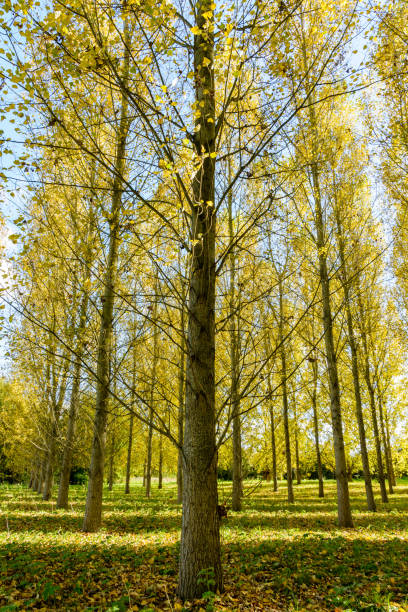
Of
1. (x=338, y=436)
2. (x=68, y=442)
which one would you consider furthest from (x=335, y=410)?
(x=68, y=442)

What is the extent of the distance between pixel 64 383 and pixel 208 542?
28.3 ft

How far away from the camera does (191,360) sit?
9.77ft

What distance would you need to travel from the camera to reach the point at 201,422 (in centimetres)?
286

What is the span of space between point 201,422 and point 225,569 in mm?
2070

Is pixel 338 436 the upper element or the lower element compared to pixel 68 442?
upper

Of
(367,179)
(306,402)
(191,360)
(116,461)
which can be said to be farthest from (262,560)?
(116,461)

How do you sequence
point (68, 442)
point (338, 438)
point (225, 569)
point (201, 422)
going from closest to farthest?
point (201, 422), point (225, 569), point (338, 438), point (68, 442)

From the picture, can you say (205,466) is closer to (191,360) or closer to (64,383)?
(191,360)

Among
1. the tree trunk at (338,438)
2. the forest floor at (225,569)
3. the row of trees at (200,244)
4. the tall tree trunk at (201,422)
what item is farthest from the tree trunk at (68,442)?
the tall tree trunk at (201,422)

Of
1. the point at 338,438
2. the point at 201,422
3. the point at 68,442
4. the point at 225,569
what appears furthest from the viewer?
the point at 68,442

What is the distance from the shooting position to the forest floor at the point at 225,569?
2.97 meters

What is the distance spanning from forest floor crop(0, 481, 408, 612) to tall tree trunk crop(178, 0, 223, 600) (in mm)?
216

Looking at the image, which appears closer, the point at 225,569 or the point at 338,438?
the point at 225,569

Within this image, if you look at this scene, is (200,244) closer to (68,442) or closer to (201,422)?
(201,422)
